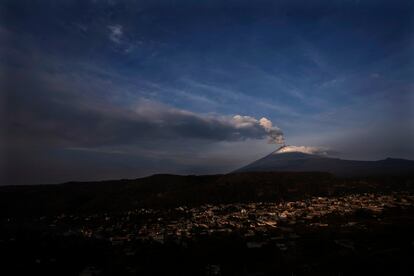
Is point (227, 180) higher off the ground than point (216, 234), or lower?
higher

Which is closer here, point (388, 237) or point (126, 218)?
point (388, 237)

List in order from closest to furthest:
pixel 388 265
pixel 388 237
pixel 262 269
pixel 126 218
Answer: pixel 388 265
pixel 262 269
pixel 388 237
pixel 126 218

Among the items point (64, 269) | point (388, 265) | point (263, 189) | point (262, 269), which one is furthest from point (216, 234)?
point (263, 189)

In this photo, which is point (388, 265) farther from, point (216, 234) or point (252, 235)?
point (216, 234)

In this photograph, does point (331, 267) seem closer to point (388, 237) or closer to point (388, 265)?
point (388, 265)

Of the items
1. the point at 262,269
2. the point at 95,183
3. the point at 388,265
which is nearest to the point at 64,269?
the point at 262,269

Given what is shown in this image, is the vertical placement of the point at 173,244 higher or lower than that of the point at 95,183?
lower

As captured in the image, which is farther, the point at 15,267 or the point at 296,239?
the point at 296,239

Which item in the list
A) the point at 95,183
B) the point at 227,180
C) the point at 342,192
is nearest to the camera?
the point at 342,192

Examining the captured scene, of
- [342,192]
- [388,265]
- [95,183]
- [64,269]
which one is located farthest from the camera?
[95,183]
